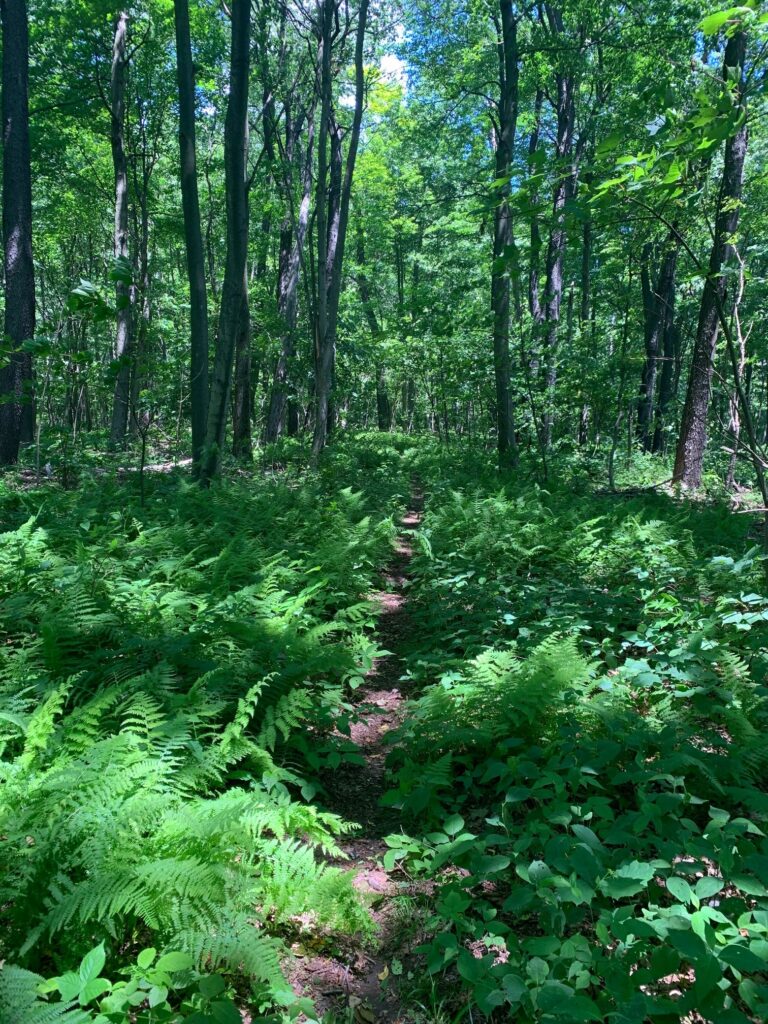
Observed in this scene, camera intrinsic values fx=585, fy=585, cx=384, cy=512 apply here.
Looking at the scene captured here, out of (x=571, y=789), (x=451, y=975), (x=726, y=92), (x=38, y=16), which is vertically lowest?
(x=451, y=975)

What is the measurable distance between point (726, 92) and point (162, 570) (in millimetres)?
4880

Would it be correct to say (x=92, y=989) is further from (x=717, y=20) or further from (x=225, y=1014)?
(x=717, y=20)

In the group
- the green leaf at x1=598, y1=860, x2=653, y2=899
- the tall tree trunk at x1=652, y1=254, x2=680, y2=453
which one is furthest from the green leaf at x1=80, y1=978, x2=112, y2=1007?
the tall tree trunk at x1=652, y1=254, x2=680, y2=453

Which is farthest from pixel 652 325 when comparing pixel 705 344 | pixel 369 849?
pixel 369 849

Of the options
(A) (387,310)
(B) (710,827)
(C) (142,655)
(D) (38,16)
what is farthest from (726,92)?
(A) (387,310)

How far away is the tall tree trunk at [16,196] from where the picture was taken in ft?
32.4

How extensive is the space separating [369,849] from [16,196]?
38.9 ft

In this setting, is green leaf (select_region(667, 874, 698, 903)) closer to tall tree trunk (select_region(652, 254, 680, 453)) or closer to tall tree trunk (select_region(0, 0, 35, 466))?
tall tree trunk (select_region(0, 0, 35, 466))

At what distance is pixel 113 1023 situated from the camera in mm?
1586

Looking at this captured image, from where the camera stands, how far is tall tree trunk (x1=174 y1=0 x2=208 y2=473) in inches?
354

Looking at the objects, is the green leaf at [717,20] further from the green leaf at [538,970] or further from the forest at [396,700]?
the green leaf at [538,970]

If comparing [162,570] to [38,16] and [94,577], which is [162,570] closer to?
[94,577]

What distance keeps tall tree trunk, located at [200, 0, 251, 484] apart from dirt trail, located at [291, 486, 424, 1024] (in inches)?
199

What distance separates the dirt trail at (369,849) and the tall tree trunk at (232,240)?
199 inches
